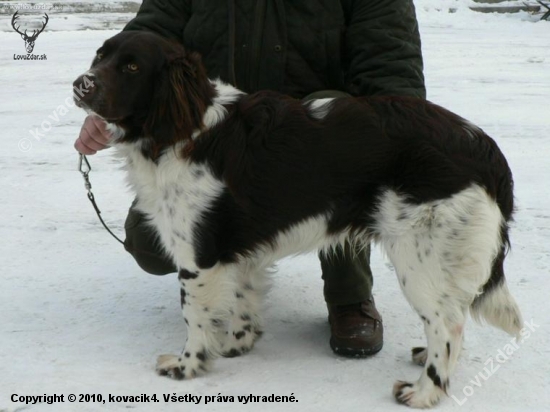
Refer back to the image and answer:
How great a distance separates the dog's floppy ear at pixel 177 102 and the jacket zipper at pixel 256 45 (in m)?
0.56

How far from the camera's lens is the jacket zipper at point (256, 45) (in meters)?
3.22

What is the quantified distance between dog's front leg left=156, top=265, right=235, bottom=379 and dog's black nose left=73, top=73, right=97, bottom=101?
75 centimetres

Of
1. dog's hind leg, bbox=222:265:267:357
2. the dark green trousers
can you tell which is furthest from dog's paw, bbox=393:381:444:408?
dog's hind leg, bbox=222:265:267:357

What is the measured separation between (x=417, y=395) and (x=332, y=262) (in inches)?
31.8

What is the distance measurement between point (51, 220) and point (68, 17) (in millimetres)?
11274

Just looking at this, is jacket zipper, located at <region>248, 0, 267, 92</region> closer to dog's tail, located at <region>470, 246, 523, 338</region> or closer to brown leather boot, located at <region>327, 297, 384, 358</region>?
brown leather boot, located at <region>327, 297, 384, 358</region>

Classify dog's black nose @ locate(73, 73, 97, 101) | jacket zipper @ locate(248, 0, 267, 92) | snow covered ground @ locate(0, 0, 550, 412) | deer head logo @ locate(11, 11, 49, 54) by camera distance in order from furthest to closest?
deer head logo @ locate(11, 11, 49, 54)
jacket zipper @ locate(248, 0, 267, 92)
snow covered ground @ locate(0, 0, 550, 412)
dog's black nose @ locate(73, 73, 97, 101)

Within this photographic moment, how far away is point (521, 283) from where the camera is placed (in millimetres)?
3609

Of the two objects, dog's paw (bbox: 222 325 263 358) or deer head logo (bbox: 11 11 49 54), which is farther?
deer head logo (bbox: 11 11 49 54)

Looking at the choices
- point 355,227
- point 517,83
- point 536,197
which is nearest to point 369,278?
point 355,227

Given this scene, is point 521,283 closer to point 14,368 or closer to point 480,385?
point 480,385

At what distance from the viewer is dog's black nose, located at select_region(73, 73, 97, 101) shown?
2.57 m
